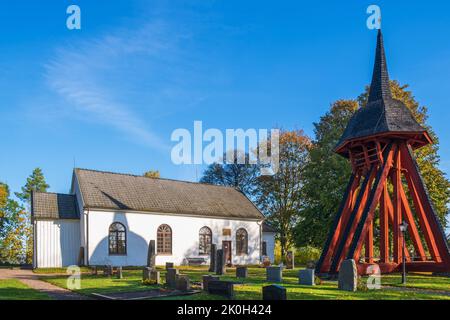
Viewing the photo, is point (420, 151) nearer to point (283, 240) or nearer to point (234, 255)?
point (234, 255)

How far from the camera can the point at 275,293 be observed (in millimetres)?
11398

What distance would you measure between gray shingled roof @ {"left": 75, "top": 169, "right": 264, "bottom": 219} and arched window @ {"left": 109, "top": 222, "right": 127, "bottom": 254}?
140 centimetres

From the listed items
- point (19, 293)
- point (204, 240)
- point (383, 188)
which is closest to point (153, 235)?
point (204, 240)

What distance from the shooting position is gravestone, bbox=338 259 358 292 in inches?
589

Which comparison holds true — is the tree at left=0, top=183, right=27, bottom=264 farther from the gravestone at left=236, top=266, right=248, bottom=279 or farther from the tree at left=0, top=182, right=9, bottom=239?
the gravestone at left=236, top=266, right=248, bottom=279

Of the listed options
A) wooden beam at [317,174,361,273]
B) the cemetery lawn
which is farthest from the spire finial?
the cemetery lawn

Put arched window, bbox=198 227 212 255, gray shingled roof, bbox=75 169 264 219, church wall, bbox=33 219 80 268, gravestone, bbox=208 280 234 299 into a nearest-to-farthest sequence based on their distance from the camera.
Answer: gravestone, bbox=208 280 234 299 → church wall, bbox=33 219 80 268 → gray shingled roof, bbox=75 169 264 219 → arched window, bbox=198 227 212 255

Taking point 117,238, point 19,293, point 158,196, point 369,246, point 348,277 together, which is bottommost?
point 117,238

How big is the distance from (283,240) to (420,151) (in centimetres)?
2203

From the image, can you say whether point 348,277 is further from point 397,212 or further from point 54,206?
point 54,206

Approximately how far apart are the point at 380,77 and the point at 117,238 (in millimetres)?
20605

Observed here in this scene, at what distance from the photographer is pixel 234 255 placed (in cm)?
3647

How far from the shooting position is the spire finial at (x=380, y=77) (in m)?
22.0
